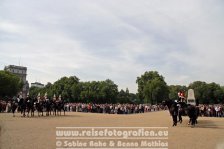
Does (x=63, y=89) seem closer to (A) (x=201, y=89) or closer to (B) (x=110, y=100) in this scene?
(B) (x=110, y=100)

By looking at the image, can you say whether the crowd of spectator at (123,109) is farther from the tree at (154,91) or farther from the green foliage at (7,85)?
the green foliage at (7,85)

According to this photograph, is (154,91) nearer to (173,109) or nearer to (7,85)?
(7,85)

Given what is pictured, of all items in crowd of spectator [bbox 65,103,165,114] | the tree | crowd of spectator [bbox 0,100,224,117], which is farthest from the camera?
the tree

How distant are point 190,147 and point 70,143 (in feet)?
15.8

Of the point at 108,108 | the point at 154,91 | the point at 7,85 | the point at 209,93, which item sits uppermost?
the point at 7,85

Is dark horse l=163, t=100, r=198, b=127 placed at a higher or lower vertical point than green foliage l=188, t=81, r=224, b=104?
lower

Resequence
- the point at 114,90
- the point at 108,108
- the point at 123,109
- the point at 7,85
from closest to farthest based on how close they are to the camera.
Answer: the point at 123,109 → the point at 108,108 → the point at 7,85 → the point at 114,90

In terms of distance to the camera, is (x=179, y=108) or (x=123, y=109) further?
(x=123, y=109)

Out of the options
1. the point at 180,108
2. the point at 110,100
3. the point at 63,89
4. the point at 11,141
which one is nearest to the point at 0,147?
the point at 11,141

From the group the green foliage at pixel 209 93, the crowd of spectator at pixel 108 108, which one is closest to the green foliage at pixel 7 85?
the crowd of spectator at pixel 108 108

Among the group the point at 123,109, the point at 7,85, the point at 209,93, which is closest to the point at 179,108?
the point at 123,109

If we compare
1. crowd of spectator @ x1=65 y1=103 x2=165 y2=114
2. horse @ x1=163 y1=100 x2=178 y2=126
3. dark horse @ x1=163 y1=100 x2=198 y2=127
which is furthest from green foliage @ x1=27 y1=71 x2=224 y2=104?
A: horse @ x1=163 y1=100 x2=178 y2=126

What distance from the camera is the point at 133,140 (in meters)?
15.1

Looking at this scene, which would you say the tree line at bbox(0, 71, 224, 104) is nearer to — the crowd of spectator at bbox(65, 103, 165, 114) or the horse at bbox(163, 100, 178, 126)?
the crowd of spectator at bbox(65, 103, 165, 114)
